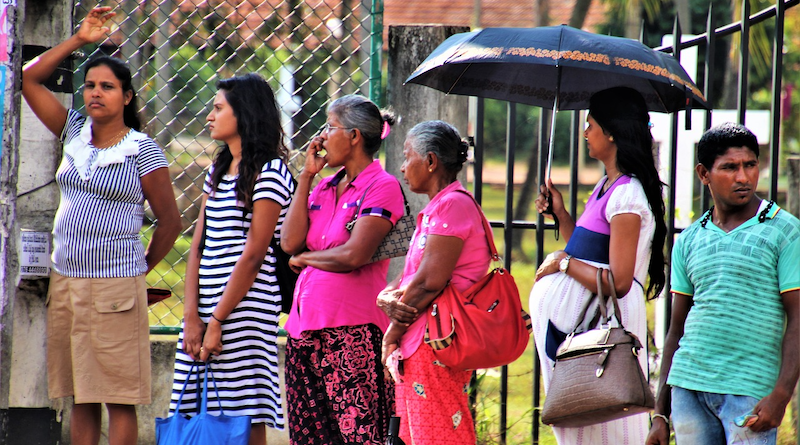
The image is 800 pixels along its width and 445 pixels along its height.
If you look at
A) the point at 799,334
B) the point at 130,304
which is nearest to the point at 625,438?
the point at 799,334

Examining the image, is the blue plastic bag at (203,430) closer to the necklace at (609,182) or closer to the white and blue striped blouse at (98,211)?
the white and blue striped blouse at (98,211)

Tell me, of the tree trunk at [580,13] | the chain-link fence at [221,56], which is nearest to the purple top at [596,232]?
the chain-link fence at [221,56]

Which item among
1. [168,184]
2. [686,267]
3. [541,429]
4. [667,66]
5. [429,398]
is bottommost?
[541,429]

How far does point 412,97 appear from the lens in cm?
472

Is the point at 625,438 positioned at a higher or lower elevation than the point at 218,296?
lower

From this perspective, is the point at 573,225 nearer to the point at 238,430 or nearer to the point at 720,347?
the point at 720,347

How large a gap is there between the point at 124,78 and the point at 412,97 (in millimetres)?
1548

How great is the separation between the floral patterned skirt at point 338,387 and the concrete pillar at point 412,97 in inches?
45.5

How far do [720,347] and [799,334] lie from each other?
0.80 feet

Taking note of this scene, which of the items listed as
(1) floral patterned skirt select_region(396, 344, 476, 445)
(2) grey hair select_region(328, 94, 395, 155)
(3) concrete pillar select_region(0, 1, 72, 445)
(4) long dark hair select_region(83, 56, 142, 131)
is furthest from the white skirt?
(3) concrete pillar select_region(0, 1, 72, 445)

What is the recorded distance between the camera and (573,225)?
3.68 meters

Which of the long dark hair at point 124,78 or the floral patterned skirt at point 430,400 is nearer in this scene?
the floral patterned skirt at point 430,400

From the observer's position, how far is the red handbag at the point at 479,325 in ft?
11.0

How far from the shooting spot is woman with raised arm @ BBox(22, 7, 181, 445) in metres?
3.68
